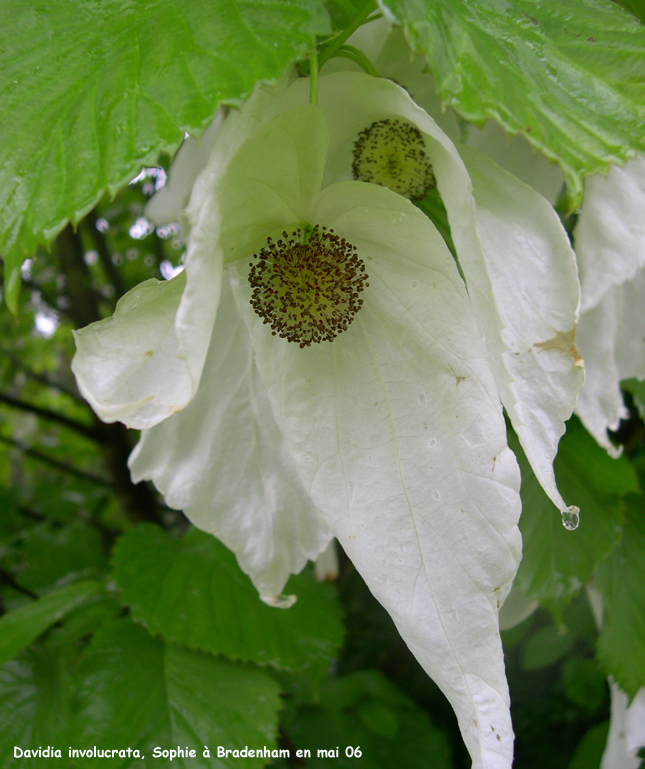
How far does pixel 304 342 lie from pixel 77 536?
1.00 m

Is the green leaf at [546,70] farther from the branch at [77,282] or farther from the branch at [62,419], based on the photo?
the branch at [62,419]

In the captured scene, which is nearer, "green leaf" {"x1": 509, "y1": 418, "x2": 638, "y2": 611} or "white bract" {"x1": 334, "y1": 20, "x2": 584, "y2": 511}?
"white bract" {"x1": 334, "y1": 20, "x2": 584, "y2": 511}

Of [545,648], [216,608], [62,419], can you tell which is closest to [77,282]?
[62,419]

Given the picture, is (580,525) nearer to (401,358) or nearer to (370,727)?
(401,358)

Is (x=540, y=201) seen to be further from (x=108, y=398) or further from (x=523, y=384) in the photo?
(x=108, y=398)

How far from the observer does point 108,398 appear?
0.24 m

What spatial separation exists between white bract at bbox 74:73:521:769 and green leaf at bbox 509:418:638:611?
227 millimetres

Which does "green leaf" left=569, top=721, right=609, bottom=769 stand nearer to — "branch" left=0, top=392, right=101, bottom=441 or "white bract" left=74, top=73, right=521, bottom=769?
"white bract" left=74, top=73, right=521, bottom=769

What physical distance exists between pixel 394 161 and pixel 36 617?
0.57 meters

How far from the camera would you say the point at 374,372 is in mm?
348

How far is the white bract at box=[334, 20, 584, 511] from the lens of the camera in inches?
11.0

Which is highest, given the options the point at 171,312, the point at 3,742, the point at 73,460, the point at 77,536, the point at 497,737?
the point at 171,312

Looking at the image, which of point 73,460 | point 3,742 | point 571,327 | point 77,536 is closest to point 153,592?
point 3,742

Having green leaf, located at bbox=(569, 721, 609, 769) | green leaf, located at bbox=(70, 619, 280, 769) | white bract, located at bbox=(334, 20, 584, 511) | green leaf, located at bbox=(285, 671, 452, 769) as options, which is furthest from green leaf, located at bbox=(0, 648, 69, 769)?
green leaf, located at bbox=(569, 721, 609, 769)
